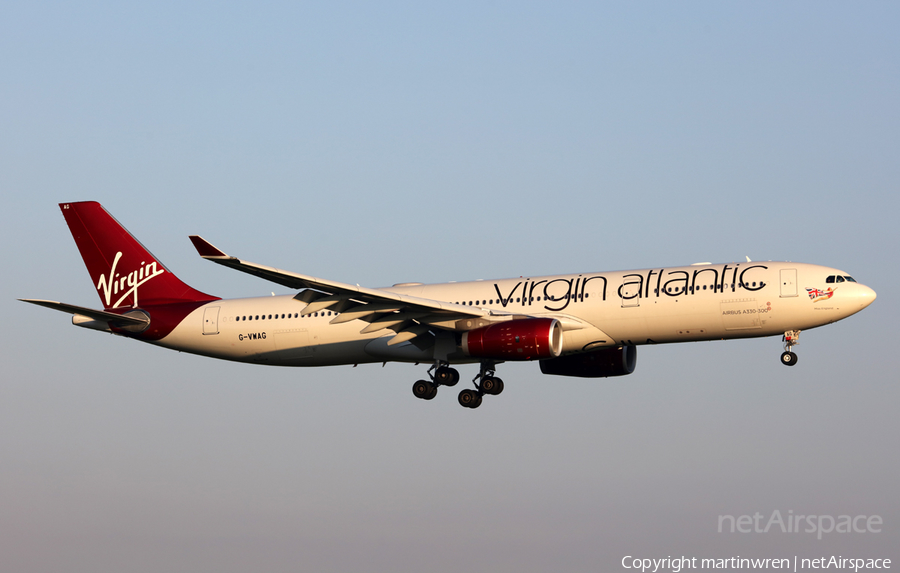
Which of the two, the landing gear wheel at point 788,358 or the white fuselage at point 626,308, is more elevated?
the white fuselage at point 626,308

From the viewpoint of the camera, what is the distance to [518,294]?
43625mm

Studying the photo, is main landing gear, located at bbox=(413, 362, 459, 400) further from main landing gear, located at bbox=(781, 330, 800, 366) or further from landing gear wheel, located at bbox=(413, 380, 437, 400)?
main landing gear, located at bbox=(781, 330, 800, 366)

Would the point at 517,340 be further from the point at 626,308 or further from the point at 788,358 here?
the point at 788,358

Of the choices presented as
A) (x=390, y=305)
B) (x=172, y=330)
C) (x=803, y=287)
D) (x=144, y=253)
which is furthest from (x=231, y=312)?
(x=803, y=287)

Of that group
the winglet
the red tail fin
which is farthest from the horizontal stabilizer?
the winglet

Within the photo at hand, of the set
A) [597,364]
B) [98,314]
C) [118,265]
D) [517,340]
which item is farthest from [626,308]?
[118,265]

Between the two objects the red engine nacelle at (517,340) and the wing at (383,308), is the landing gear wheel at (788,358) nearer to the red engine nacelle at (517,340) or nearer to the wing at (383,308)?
the red engine nacelle at (517,340)

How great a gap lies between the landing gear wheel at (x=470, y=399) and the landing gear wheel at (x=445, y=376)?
0.85 metres

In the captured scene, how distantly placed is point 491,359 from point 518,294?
2.81 meters

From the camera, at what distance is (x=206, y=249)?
117ft

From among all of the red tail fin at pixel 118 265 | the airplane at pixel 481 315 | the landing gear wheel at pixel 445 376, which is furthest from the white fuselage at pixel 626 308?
the red tail fin at pixel 118 265

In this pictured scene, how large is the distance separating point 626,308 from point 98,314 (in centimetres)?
2193

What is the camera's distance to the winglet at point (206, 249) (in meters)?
35.2

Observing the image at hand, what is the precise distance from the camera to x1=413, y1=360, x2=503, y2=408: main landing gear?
147 ft
